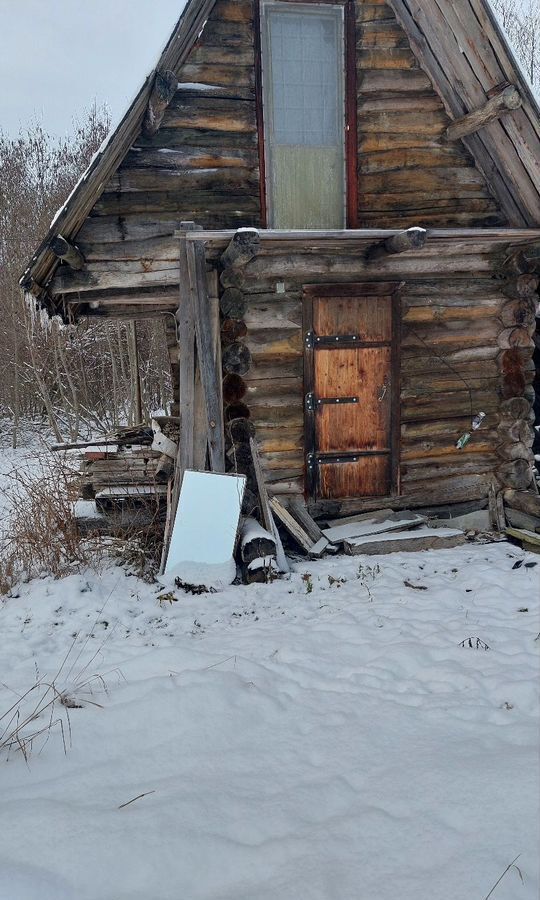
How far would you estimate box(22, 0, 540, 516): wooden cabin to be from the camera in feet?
19.6

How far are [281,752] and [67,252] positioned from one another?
4.89 metres

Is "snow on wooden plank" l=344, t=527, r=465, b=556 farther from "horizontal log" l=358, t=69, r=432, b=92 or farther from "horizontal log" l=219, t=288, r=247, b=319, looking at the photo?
"horizontal log" l=358, t=69, r=432, b=92

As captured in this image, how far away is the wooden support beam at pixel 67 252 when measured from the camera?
18.3ft

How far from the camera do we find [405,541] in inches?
252

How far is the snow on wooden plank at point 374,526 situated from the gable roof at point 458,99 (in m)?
3.64

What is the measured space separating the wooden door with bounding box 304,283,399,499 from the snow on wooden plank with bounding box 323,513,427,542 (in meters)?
0.35

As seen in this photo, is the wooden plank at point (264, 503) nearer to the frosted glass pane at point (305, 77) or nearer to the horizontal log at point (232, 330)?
the horizontal log at point (232, 330)

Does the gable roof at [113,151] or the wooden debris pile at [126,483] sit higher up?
the gable roof at [113,151]

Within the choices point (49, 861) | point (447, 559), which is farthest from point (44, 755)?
point (447, 559)

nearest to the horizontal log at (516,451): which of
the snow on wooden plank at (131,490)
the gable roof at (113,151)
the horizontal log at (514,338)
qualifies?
the horizontal log at (514,338)

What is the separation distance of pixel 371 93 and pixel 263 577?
5387mm

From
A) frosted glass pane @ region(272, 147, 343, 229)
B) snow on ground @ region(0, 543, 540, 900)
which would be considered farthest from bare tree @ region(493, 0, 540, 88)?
snow on ground @ region(0, 543, 540, 900)

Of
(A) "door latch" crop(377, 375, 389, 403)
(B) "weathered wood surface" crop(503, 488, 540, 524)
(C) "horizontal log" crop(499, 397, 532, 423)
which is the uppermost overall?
(A) "door latch" crop(377, 375, 389, 403)

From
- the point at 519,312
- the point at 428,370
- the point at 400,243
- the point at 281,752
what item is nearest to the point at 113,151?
the point at 400,243
